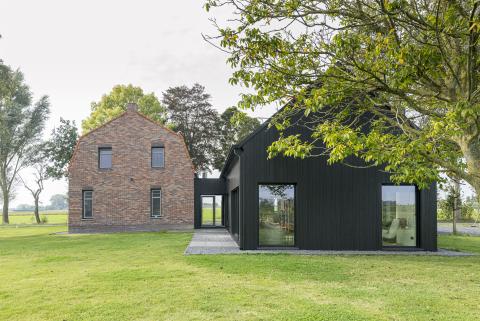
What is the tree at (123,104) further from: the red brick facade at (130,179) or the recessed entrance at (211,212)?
the recessed entrance at (211,212)

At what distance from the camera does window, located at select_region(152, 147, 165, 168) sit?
23672mm

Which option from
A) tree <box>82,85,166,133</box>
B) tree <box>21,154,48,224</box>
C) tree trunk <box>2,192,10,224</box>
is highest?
tree <box>82,85,166,133</box>

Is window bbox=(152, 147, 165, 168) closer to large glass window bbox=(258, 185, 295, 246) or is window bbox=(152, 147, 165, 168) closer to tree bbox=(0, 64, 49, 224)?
large glass window bbox=(258, 185, 295, 246)

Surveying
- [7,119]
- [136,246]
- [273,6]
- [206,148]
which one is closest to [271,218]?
[136,246]

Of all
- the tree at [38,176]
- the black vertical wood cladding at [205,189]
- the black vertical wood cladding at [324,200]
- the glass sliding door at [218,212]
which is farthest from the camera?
the tree at [38,176]

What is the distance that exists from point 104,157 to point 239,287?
17971 mm

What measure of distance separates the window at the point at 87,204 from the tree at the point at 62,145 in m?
12.7

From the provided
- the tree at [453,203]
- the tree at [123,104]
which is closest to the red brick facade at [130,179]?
the tree at [453,203]

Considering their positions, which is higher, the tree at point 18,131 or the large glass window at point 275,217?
the tree at point 18,131

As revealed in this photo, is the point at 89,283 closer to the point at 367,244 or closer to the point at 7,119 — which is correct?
the point at 367,244

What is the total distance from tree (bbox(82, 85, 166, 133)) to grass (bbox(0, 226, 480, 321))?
28627 mm

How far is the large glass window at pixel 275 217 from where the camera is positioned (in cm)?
1339

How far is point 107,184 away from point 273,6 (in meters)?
19.6

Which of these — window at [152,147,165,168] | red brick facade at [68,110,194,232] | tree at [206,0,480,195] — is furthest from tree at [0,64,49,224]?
tree at [206,0,480,195]
